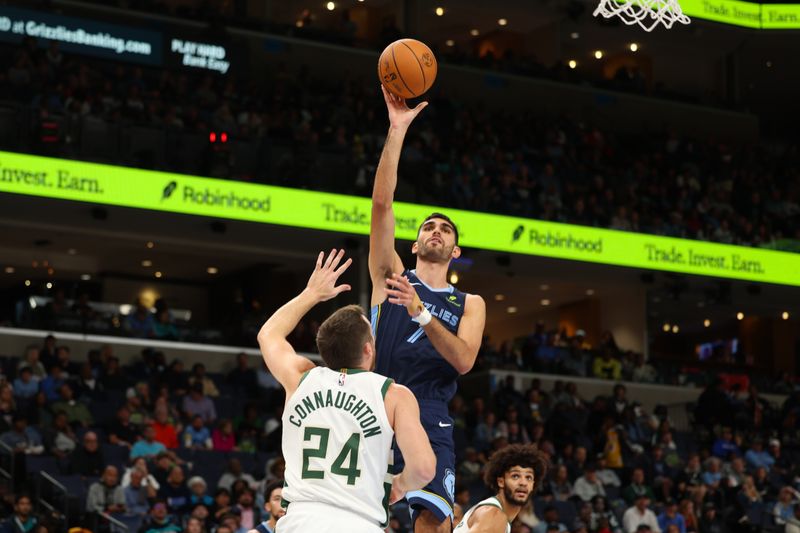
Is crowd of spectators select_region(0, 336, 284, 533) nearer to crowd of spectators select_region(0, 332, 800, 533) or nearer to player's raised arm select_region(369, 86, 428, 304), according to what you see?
crowd of spectators select_region(0, 332, 800, 533)

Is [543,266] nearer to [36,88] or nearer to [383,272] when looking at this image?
[36,88]

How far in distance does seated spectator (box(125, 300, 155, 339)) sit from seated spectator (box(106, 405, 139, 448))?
5.44 m

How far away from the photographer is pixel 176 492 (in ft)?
51.6

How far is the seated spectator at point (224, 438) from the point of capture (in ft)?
59.9

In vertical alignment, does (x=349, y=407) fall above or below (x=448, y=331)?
below

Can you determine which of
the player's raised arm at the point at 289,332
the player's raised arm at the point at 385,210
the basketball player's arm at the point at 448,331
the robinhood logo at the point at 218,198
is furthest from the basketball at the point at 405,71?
the robinhood logo at the point at 218,198

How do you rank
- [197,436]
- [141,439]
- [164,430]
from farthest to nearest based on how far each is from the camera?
[197,436]
[164,430]
[141,439]

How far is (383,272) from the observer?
22.4 ft

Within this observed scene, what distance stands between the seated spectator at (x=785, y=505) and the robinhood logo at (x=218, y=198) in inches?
383

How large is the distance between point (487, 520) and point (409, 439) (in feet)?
7.07

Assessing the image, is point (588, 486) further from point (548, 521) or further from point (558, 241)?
point (558, 241)

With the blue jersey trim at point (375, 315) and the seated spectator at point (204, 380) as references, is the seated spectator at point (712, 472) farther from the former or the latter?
the blue jersey trim at point (375, 315)

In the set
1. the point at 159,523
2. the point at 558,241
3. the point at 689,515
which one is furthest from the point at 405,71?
the point at 558,241

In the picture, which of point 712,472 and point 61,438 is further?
point 712,472
